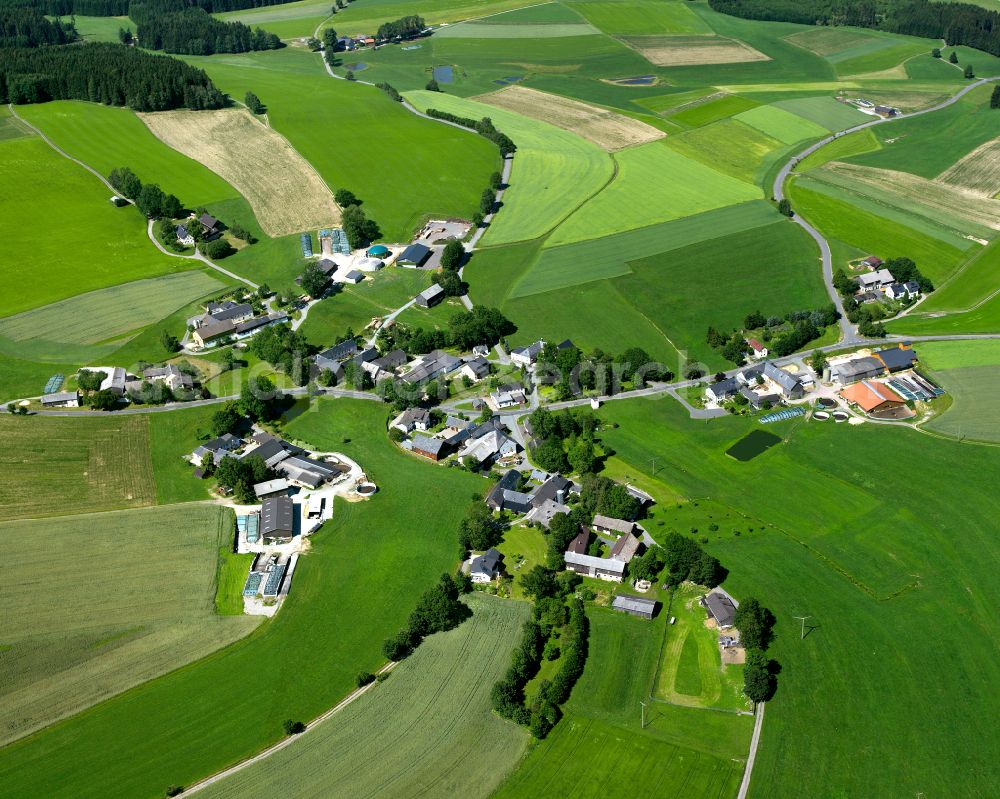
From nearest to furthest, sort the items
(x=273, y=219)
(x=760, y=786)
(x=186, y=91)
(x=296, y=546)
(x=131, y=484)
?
(x=760, y=786) → (x=296, y=546) → (x=131, y=484) → (x=273, y=219) → (x=186, y=91)

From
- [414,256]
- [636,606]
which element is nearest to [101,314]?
[414,256]

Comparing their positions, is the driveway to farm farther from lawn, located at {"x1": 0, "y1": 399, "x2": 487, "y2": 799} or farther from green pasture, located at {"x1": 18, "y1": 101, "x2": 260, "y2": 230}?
green pasture, located at {"x1": 18, "y1": 101, "x2": 260, "y2": 230}

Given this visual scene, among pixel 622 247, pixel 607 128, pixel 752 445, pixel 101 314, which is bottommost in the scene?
pixel 101 314

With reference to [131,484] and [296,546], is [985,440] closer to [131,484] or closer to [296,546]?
[296,546]

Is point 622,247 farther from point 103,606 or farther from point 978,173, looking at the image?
point 103,606

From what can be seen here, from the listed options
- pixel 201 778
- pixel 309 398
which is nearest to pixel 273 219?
pixel 309 398
